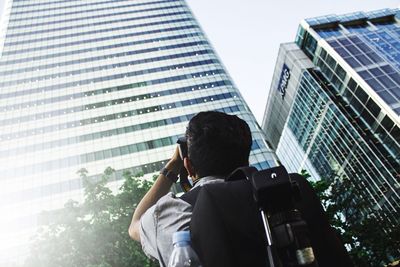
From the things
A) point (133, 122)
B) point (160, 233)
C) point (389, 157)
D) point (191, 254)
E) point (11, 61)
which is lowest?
point (191, 254)

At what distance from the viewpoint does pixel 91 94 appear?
1812 inches

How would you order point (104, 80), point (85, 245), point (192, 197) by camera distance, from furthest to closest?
point (104, 80) → point (85, 245) → point (192, 197)

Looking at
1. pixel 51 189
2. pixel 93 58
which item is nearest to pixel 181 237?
pixel 51 189

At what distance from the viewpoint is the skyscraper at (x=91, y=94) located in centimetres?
3684

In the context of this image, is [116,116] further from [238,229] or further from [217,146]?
[238,229]

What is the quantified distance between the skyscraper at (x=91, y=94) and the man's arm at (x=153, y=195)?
34.7 m

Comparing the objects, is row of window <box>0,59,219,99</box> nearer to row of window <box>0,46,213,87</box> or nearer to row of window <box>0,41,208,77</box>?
row of window <box>0,46,213,87</box>

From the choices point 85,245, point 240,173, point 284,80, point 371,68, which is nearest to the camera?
point 240,173

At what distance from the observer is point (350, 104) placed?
3594 centimetres

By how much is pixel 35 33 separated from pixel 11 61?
745cm

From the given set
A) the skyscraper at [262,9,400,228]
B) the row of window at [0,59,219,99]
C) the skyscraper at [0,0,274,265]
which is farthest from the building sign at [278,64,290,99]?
the row of window at [0,59,219,99]

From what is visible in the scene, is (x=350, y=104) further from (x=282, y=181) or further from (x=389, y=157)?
(x=282, y=181)

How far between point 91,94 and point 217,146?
154 feet

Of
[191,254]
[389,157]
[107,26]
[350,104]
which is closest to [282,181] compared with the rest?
[191,254]
